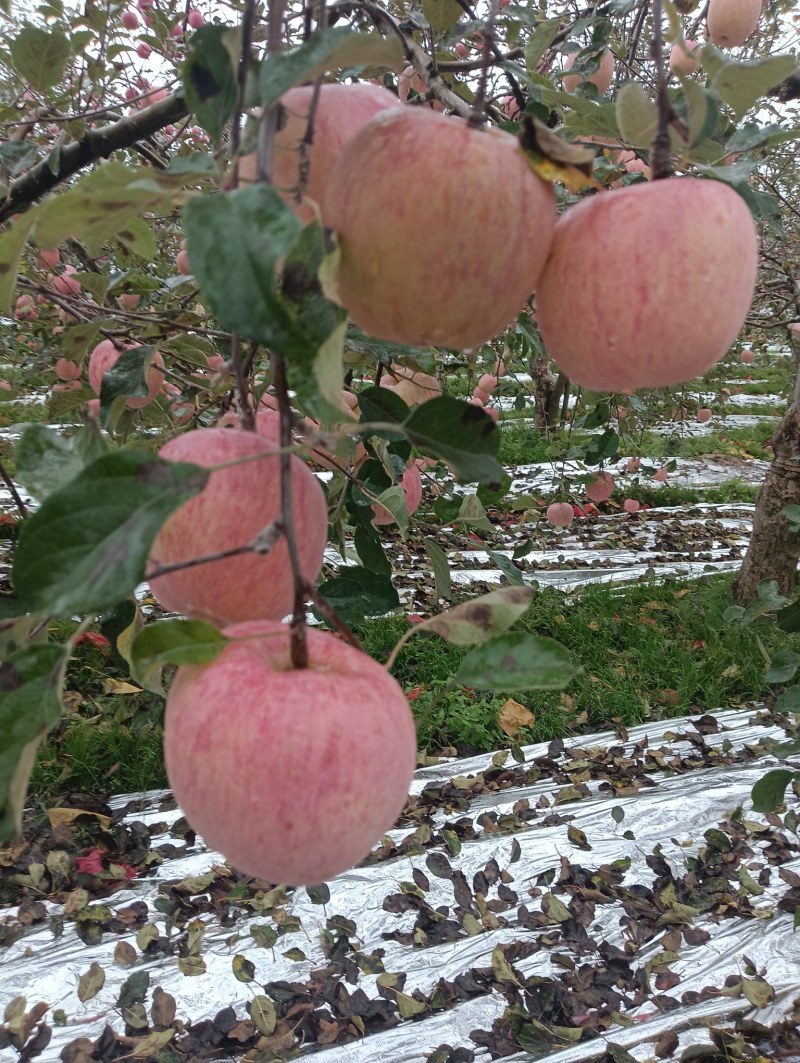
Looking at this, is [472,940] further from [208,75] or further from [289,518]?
[208,75]

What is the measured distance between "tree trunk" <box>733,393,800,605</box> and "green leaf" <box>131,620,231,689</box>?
297 centimetres

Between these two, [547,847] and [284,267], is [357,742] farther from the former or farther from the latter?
[547,847]

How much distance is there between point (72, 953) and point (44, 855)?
28 cm

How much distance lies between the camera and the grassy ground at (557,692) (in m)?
2.19

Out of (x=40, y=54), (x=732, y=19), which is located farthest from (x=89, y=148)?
(x=732, y=19)

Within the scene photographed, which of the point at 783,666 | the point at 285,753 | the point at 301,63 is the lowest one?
the point at 783,666

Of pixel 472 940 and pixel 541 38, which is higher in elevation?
pixel 541 38

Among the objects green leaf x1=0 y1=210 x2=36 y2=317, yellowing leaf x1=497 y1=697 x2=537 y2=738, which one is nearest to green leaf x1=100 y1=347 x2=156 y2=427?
green leaf x1=0 y1=210 x2=36 y2=317

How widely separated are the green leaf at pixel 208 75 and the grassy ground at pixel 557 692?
5.31 feet

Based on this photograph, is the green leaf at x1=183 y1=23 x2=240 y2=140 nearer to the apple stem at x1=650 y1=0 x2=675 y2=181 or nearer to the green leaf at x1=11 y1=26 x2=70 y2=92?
the apple stem at x1=650 y1=0 x2=675 y2=181

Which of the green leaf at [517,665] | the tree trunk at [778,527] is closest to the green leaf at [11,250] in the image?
the green leaf at [517,665]

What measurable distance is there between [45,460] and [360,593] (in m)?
0.35

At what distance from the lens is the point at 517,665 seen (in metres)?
0.46

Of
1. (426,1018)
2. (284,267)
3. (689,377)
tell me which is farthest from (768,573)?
(284,267)
